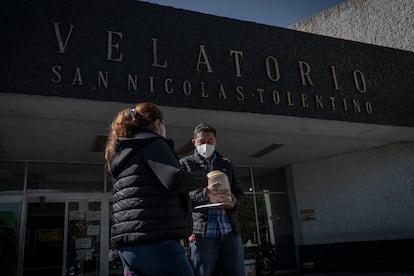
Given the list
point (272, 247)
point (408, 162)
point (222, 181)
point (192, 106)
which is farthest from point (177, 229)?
point (272, 247)

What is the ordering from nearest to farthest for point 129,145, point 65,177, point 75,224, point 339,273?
point 129,145 → point 75,224 → point 65,177 → point 339,273

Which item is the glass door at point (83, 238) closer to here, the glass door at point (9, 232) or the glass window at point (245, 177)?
the glass door at point (9, 232)

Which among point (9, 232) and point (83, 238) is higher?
point (9, 232)

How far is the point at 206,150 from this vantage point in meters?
2.88

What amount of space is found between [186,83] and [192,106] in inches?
13.0

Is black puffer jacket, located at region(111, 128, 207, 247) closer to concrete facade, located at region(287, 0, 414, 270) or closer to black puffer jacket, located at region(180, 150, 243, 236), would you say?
black puffer jacket, located at region(180, 150, 243, 236)

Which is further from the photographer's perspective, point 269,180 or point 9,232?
point 269,180

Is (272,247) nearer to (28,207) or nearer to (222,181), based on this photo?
(28,207)

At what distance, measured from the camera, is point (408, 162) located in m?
7.65

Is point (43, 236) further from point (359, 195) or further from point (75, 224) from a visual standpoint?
point (359, 195)

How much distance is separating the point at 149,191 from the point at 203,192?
2.81 feet

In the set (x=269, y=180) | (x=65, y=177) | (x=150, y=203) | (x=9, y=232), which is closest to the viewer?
(x=150, y=203)

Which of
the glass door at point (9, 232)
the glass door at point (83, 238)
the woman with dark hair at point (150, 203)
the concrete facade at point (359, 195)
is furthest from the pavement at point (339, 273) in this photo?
the woman with dark hair at point (150, 203)

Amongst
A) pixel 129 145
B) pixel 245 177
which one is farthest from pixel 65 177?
pixel 129 145
